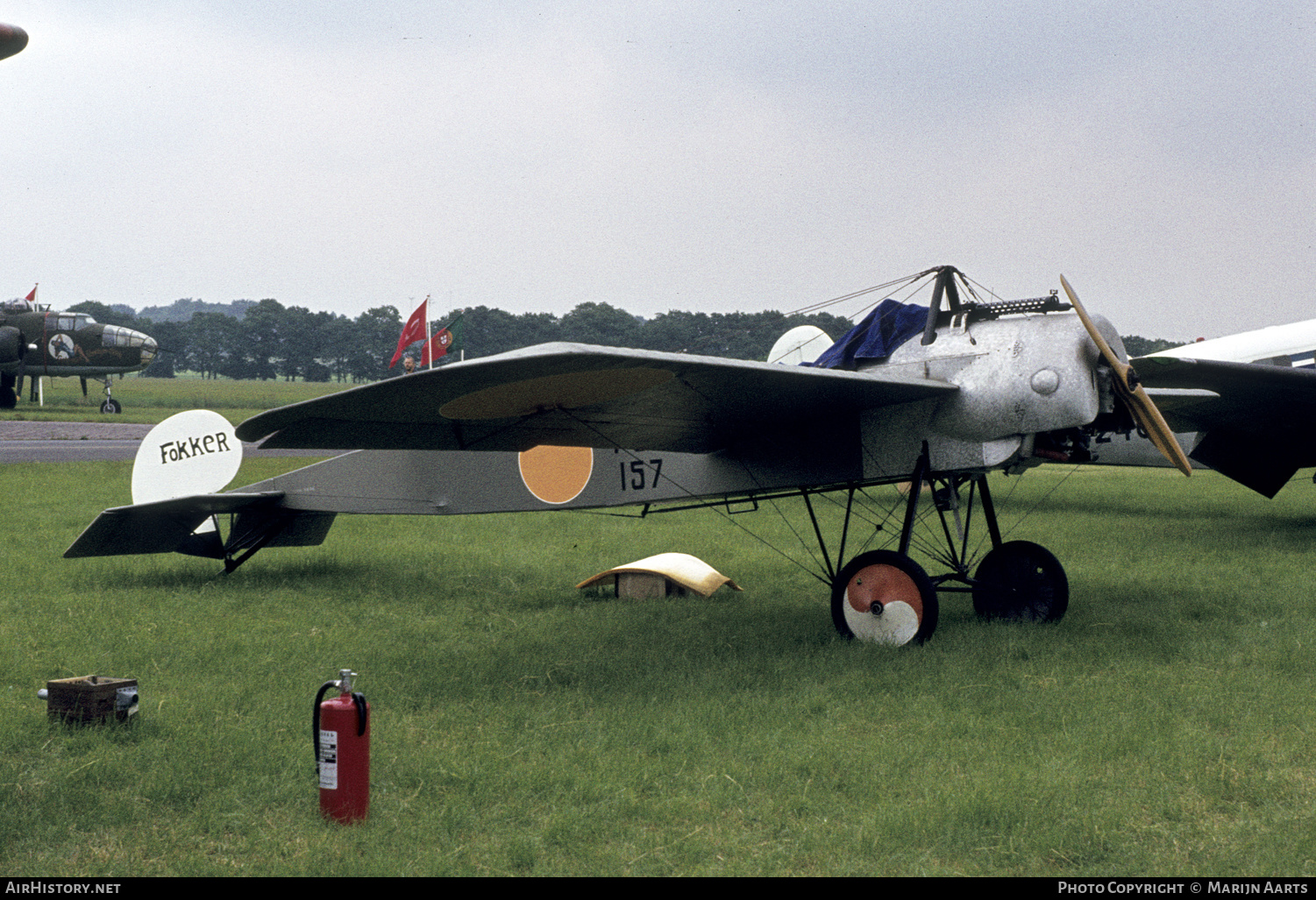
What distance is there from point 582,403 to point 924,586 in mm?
2740

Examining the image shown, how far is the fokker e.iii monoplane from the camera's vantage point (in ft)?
19.8

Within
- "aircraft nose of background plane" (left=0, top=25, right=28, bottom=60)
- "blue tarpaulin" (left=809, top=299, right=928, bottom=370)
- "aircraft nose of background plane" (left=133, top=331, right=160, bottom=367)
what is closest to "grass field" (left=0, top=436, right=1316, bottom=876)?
"blue tarpaulin" (left=809, top=299, right=928, bottom=370)

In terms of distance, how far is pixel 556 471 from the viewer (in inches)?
360

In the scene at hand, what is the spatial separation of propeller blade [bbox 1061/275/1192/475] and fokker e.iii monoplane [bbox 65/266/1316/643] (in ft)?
0.06

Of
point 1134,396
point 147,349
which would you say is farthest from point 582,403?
point 147,349

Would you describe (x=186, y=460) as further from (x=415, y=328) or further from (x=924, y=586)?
(x=415, y=328)

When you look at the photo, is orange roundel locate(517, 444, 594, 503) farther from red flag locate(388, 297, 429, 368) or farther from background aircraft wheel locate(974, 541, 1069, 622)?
red flag locate(388, 297, 429, 368)

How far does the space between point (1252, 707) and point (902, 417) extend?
2.91 meters

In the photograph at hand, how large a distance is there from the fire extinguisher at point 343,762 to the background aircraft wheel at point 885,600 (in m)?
4.12

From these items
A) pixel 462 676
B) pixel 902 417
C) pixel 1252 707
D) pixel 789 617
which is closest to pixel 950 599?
pixel 789 617

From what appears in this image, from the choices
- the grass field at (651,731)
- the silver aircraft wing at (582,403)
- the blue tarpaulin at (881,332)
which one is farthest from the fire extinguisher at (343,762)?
the blue tarpaulin at (881,332)

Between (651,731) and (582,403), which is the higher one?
(582,403)

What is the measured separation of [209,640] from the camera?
7.29 meters

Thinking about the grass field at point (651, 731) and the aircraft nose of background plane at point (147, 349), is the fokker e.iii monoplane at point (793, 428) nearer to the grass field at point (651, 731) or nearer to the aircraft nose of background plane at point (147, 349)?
the grass field at point (651, 731)
